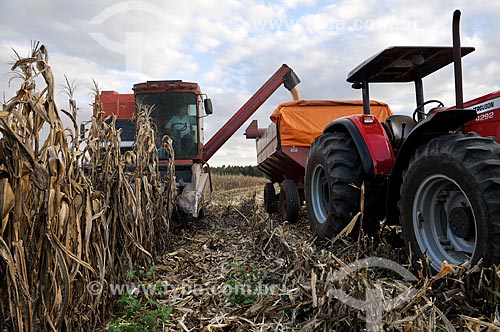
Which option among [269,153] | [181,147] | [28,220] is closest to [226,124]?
[181,147]

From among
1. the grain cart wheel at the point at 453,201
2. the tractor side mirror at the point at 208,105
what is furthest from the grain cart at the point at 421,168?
the tractor side mirror at the point at 208,105

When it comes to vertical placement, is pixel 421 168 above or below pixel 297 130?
below

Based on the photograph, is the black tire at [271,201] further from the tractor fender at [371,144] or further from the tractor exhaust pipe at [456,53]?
the tractor exhaust pipe at [456,53]

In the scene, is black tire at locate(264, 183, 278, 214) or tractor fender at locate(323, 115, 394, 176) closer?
tractor fender at locate(323, 115, 394, 176)

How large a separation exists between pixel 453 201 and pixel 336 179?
48.0 inches

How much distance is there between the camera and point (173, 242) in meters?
4.80

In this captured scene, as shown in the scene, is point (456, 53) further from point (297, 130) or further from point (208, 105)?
point (208, 105)

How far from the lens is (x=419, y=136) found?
295cm

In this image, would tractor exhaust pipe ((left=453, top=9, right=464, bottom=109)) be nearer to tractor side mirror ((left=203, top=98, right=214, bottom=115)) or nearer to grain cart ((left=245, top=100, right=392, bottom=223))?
grain cart ((left=245, top=100, right=392, bottom=223))

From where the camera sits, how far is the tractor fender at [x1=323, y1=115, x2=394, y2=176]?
3.58 m

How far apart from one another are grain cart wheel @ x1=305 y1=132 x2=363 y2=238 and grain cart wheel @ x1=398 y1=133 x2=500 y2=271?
73 cm

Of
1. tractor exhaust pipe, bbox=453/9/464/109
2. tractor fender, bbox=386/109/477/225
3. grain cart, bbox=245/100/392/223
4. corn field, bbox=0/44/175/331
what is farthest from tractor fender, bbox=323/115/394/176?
corn field, bbox=0/44/175/331

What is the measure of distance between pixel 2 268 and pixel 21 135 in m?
0.59

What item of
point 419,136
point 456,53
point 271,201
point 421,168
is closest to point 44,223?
point 421,168
